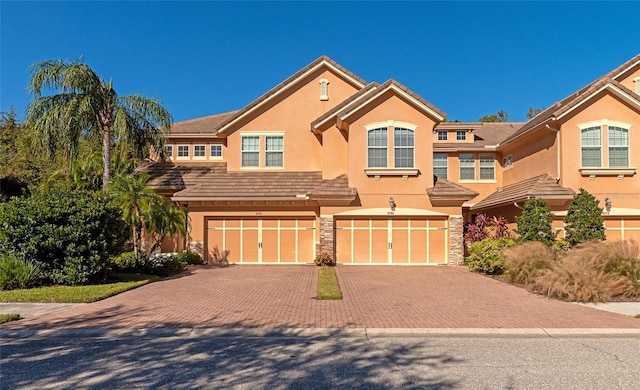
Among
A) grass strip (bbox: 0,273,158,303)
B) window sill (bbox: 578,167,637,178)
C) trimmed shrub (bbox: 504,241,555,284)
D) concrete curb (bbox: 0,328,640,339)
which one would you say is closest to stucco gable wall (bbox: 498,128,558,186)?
window sill (bbox: 578,167,637,178)

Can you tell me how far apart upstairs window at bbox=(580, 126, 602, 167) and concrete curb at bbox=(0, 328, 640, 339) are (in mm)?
13165

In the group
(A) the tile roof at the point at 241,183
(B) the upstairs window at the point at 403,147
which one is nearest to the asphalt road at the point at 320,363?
(A) the tile roof at the point at 241,183

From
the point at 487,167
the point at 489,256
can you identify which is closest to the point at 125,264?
the point at 489,256

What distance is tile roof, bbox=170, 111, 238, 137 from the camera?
78.7ft

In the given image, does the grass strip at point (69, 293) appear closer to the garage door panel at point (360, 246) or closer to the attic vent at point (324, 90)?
the garage door panel at point (360, 246)

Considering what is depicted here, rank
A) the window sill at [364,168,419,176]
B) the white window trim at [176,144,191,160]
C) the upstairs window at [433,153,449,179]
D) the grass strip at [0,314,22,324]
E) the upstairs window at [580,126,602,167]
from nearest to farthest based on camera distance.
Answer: the grass strip at [0,314,22,324]
the upstairs window at [580,126,602,167]
the window sill at [364,168,419,176]
the white window trim at [176,144,191,160]
the upstairs window at [433,153,449,179]

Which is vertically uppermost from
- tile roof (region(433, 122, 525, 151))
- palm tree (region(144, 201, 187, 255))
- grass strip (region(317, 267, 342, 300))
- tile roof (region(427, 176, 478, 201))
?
tile roof (region(433, 122, 525, 151))

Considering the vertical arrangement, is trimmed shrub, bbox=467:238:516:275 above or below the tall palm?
below

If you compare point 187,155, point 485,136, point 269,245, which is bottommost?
point 269,245

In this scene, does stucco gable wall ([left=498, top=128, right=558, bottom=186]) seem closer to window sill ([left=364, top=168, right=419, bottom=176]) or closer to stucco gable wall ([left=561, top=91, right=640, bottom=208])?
stucco gable wall ([left=561, top=91, right=640, bottom=208])

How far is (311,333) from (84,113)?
45.2 ft

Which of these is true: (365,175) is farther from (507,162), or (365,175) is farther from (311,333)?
(311,333)

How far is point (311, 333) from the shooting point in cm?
791

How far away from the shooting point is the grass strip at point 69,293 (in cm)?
1069
